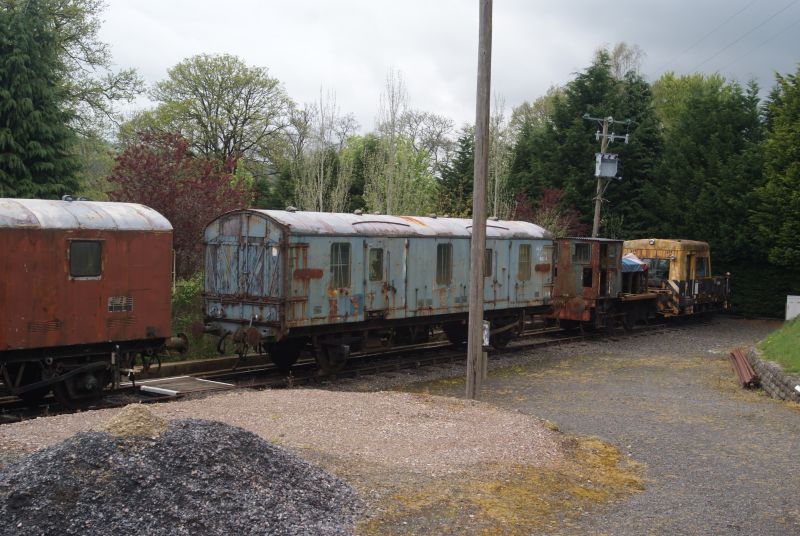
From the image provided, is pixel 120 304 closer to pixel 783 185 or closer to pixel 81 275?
pixel 81 275

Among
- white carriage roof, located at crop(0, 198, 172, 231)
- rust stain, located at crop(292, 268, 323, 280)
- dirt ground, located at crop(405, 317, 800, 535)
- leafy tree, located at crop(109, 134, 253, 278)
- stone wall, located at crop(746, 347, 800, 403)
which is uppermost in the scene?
leafy tree, located at crop(109, 134, 253, 278)

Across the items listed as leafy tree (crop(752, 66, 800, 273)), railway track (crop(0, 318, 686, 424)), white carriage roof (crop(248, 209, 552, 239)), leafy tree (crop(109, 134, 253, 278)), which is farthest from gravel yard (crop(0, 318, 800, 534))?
leafy tree (crop(752, 66, 800, 273))

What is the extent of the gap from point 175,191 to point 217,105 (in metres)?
25.7

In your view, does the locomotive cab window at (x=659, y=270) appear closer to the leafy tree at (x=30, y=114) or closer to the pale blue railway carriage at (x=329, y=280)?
the pale blue railway carriage at (x=329, y=280)

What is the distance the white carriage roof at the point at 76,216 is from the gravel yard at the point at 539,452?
3351mm

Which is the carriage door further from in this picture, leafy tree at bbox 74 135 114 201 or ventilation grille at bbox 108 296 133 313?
leafy tree at bbox 74 135 114 201

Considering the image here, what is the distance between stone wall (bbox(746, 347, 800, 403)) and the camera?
14.4m

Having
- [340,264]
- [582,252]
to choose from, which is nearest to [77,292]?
[340,264]

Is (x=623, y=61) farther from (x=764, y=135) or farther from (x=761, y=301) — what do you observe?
(x=761, y=301)

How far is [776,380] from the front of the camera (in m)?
15.3

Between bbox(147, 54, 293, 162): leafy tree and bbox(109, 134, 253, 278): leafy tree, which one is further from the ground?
bbox(147, 54, 293, 162): leafy tree

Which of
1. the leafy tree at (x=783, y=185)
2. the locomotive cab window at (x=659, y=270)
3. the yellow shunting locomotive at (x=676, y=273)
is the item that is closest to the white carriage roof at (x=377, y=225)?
the yellow shunting locomotive at (x=676, y=273)

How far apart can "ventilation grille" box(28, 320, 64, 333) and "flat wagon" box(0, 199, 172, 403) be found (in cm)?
1

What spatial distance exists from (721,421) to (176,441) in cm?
892
